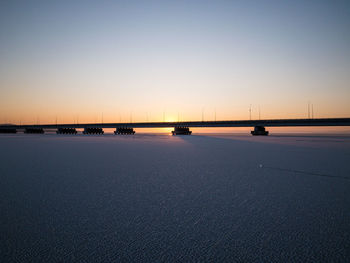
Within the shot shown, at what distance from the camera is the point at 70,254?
13.0 feet

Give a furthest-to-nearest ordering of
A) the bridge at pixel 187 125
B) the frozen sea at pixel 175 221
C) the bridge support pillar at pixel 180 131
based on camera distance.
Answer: the bridge support pillar at pixel 180 131, the bridge at pixel 187 125, the frozen sea at pixel 175 221

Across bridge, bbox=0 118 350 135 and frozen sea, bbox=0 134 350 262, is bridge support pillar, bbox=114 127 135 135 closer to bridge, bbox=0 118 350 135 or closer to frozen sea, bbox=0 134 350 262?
bridge, bbox=0 118 350 135

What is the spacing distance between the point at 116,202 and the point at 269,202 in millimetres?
4495

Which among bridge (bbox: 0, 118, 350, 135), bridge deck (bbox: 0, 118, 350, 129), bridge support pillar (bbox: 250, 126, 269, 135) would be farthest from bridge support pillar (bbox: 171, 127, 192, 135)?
bridge support pillar (bbox: 250, 126, 269, 135)

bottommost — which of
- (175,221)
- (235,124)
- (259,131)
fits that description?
(259,131)

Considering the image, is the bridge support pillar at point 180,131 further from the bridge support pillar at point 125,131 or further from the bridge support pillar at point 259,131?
the bridge support pillar at point 259,131

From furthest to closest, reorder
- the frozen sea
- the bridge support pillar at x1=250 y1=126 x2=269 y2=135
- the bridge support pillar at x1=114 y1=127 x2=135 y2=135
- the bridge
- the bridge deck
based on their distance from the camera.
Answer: the bridge support pillar at x1=114 y1=127 x2=135 y2=135, the bridge support pillar at x1=250 y1=126 x2=269 y2=135, the bridge, the bridge deck, the frozen sea

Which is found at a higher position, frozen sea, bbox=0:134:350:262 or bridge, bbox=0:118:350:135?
bridge, bbox=0:118:350:135

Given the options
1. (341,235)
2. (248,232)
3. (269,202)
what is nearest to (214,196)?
(269,202)

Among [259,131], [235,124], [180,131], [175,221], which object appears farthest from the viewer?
[180,131]

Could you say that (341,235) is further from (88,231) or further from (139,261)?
(88,231)

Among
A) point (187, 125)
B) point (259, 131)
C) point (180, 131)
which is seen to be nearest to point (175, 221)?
point (259, 131)

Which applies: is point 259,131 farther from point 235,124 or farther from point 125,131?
point 125,131

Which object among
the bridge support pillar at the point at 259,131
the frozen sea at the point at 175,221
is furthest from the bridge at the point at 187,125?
the frozen sea at the point at 175,221
